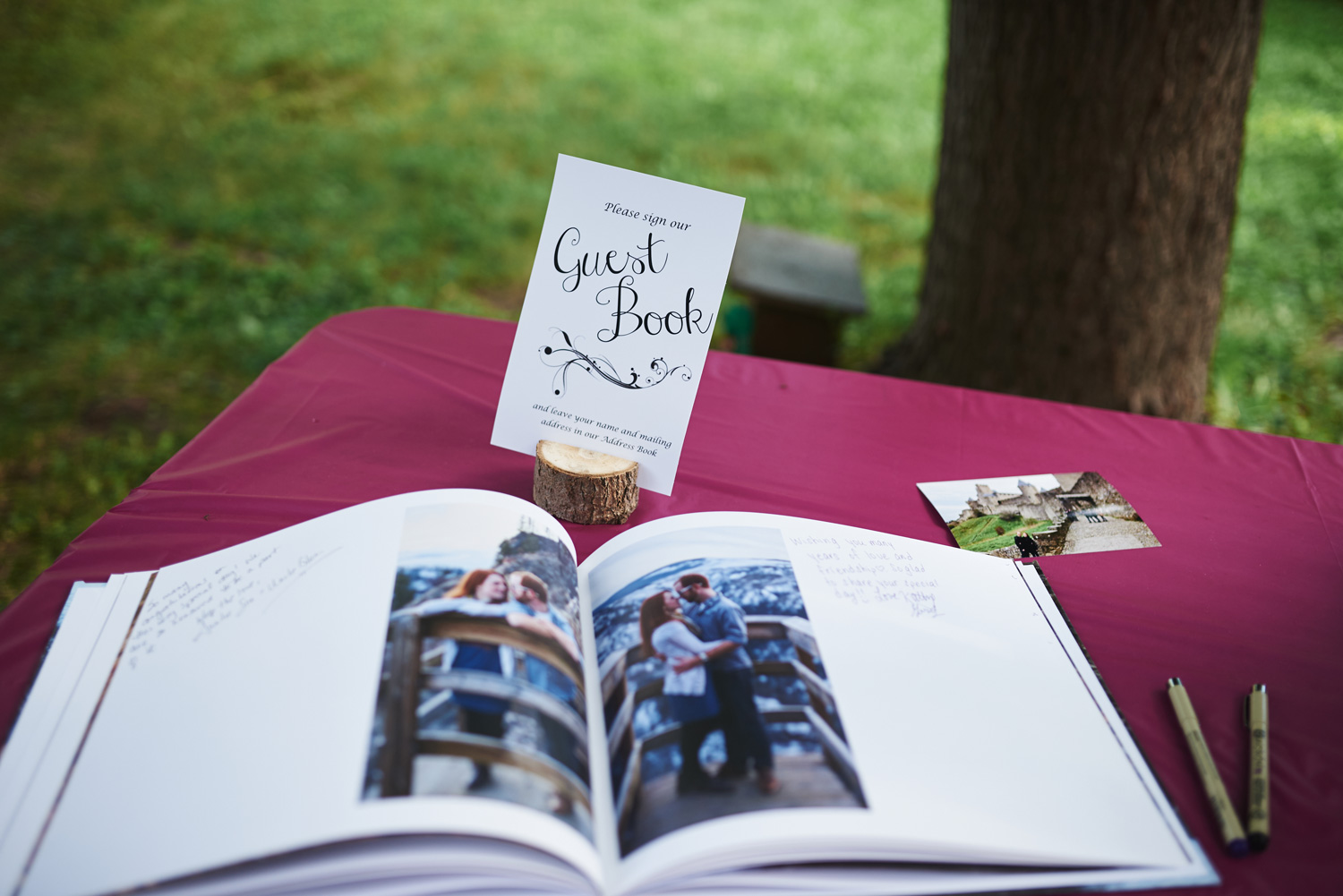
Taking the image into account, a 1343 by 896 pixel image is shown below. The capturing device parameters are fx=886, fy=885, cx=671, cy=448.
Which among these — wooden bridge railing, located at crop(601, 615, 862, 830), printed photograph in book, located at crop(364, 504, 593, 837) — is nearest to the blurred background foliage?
printed photograph in book, located at crop(364, 504, 593, 837)

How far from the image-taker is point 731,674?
658 mm

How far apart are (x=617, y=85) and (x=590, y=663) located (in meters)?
4.25

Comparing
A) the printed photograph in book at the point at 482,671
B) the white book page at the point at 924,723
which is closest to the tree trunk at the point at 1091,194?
the white book page at the point at 924,723

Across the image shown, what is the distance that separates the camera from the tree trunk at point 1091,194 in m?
1.78

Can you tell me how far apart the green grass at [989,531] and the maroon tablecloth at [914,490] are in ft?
0.11

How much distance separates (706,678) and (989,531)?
15.5 inches

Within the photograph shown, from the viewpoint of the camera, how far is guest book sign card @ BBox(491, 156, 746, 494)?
0.87 m

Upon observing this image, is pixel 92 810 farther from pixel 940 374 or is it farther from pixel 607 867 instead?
pixel 940 374

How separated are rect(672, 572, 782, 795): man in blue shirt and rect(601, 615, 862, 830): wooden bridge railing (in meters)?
0.01

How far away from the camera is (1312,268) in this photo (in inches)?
124

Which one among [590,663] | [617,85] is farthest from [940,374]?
[617,85]

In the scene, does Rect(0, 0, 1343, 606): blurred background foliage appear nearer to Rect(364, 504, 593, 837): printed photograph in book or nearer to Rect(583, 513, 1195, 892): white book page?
Rect(364, 504, 593, 837): printed photograph in book

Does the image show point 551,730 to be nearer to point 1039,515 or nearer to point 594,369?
point 594,369

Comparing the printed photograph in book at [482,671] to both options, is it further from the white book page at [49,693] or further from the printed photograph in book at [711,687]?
the white book page at [49,693]
